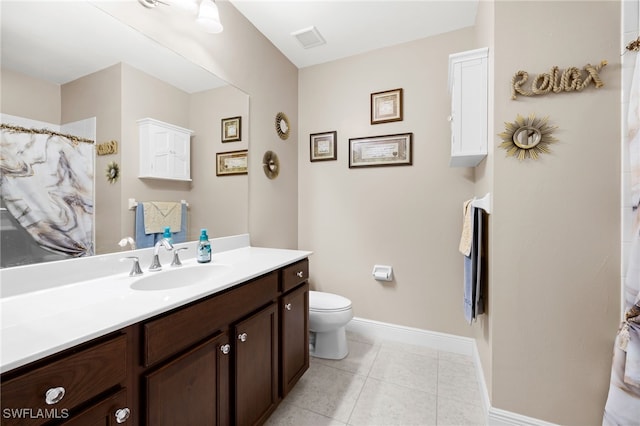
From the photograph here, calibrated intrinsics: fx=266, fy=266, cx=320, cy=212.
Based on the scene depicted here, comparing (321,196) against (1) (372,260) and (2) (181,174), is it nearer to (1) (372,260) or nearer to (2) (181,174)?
(1) (372,260)

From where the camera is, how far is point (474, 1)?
1.82 metres

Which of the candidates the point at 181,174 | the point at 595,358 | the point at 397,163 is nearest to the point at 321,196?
the point at 397,163

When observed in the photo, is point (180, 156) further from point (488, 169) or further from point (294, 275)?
point (488, 169)

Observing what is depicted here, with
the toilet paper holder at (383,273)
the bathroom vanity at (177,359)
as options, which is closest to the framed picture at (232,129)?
the bathroom vanity at (177,359)

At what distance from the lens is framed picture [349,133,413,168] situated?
2.26m

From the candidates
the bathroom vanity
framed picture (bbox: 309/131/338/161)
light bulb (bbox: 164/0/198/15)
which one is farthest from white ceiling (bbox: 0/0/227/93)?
framed picture (bbox: 309/131/338/161)

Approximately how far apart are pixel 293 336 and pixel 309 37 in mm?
2277

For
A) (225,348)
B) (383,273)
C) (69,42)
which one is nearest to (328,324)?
(383,273)

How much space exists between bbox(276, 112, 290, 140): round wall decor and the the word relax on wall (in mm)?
1698

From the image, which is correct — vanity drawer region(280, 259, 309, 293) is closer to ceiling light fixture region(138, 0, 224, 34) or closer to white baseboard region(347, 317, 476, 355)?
white baseboard region(347, 317, 476, 355)

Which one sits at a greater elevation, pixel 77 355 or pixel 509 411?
pixel 77 355

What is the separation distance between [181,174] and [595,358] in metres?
2.29

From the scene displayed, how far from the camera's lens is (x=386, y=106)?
2326 millimetres

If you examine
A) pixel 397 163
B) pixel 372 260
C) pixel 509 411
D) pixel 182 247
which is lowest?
pixel 509 411
